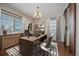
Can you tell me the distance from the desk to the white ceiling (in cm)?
43

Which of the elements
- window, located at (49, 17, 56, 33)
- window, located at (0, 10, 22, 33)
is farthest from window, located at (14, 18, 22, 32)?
window, located at (49, 17, 56, 33)

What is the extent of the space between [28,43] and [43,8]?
734 mm

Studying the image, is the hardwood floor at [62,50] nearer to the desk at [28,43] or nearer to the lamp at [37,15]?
the desk at [28,43]

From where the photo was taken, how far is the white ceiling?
74.8 inches

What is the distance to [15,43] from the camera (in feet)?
6.26

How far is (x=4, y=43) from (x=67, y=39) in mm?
1237

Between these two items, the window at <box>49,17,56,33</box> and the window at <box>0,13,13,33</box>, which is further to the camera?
the window at <box>49,17,56,33</box>

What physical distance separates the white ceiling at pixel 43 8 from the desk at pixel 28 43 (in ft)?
1.40

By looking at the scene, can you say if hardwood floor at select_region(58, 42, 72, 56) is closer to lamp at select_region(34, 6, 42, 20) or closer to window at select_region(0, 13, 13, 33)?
lamp at select_region(34, 6, 42, 20)

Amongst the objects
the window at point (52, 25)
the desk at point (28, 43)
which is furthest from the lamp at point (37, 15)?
the desk at point (28, 43)

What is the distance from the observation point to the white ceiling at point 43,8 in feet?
6.23

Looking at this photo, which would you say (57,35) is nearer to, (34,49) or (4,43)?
(34,49)

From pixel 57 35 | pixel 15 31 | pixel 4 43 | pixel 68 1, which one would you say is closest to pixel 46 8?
pixel 68 1

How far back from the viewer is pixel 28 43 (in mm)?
1968
